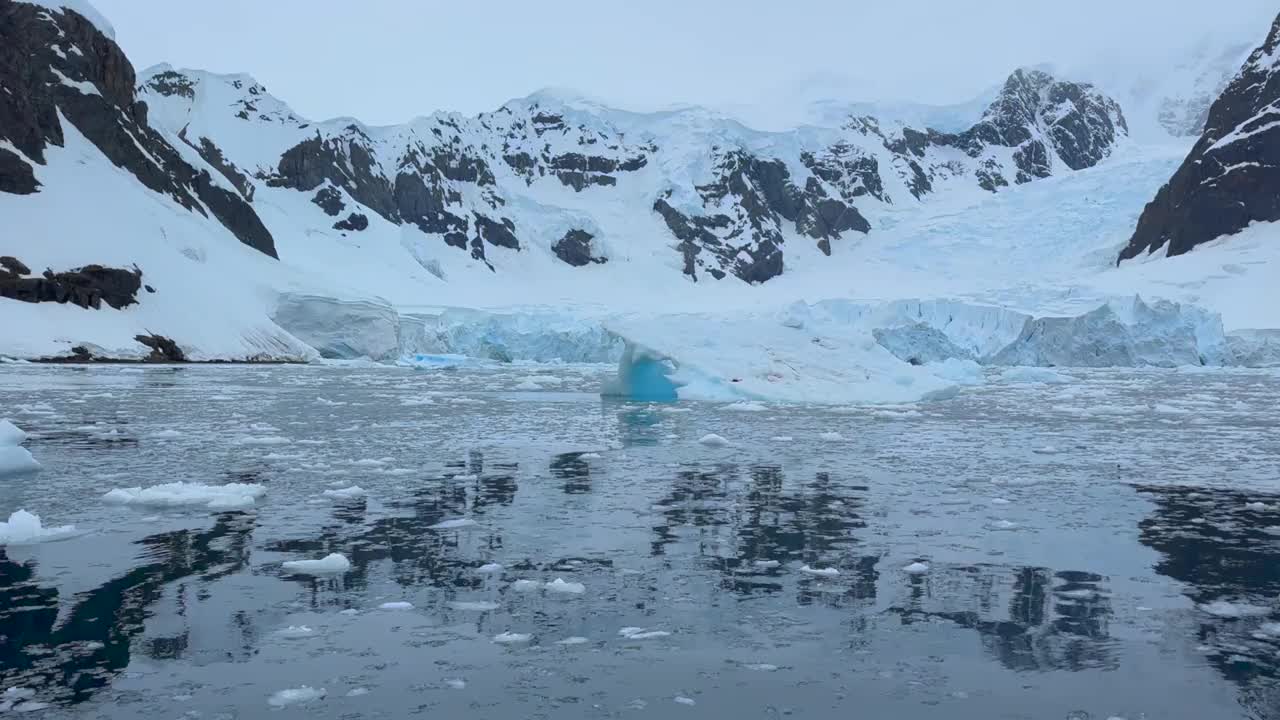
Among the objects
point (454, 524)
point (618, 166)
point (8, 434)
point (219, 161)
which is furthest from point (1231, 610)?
point (618, 166)

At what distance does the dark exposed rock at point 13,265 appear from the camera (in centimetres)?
3512

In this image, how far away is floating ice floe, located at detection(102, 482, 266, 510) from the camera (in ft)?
26.2

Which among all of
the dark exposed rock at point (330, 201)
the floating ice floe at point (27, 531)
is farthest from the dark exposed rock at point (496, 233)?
Answer: the floating ice floe at point (27, 531)

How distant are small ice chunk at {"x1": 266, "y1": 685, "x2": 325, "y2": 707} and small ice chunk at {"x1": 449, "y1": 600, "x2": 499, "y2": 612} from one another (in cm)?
126

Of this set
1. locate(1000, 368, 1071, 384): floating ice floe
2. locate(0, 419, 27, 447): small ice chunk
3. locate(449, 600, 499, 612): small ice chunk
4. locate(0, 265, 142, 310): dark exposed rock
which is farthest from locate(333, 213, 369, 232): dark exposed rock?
locate(449, 600, 499, 612): small ice chunk

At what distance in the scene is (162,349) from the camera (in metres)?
38.5

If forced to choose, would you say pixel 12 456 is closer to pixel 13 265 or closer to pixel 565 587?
pixel 565 587

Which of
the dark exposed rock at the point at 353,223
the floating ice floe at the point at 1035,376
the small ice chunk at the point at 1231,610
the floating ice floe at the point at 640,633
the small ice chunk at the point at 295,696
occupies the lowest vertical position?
the small ice chunk at the point at 295,696

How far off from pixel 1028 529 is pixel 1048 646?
2983 millimetres

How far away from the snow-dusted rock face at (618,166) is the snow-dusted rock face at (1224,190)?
42998mm

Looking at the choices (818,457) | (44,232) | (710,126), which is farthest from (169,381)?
(710,126)

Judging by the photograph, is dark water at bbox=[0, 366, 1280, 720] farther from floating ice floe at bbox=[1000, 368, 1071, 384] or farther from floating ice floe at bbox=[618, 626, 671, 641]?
floating ice floe at bbox=[1000, 368, 1071, 384]

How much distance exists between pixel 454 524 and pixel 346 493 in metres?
1.70

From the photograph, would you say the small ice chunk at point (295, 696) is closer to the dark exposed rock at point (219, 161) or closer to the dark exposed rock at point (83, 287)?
the dark exposed rock at point (83, 287)
